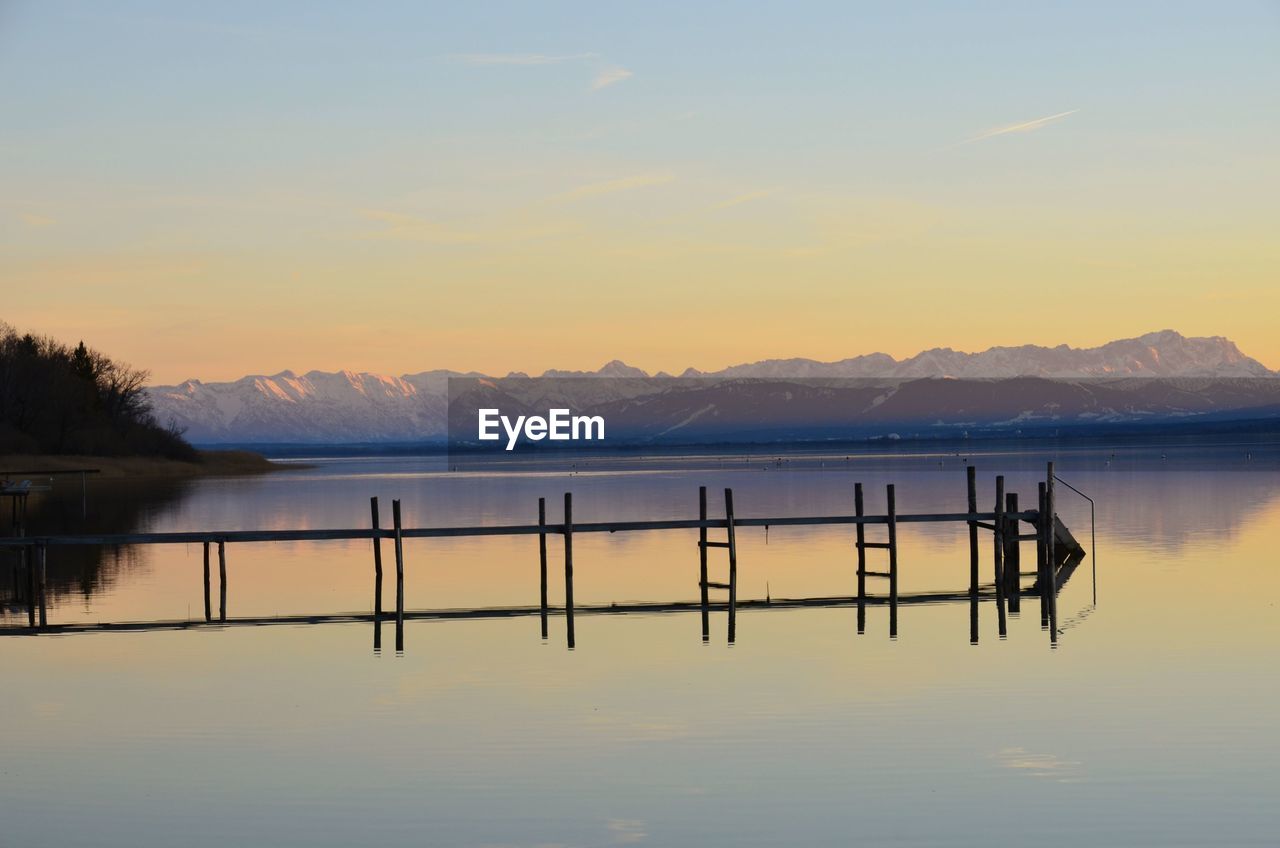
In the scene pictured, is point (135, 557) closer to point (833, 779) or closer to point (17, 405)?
point (833, 779)

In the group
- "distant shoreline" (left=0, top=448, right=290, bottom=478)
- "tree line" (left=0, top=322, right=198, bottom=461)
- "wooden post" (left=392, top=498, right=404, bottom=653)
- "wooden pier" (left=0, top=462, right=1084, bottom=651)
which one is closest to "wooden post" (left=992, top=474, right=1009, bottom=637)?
"wooden pier" (left=0, top=462, right=1084, bottom=651)

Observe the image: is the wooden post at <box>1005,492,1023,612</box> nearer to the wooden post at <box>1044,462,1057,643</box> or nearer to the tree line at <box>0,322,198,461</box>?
the wooden post at <box>1044,462,1057,643</box>

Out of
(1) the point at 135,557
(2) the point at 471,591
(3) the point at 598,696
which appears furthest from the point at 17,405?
(3) the point at 598,696

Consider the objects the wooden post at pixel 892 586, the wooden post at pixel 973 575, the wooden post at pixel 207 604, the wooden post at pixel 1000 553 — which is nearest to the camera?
the wooden post at pixel 973 575

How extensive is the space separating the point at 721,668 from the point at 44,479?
327 ft

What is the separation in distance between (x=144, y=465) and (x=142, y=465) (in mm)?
380

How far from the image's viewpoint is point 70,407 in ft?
433

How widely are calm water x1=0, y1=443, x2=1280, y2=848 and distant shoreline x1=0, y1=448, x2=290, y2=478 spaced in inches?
2609

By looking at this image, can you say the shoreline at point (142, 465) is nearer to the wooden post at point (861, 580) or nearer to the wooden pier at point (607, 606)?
the wooden pier at point (607, 606)

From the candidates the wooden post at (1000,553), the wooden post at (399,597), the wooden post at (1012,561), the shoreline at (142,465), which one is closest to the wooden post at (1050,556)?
the wooden post at (1012,561)

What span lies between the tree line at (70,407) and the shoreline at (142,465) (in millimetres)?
1284

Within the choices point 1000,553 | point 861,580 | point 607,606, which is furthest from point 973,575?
point 607,606

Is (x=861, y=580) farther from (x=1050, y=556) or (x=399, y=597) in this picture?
(x=399, y=597)

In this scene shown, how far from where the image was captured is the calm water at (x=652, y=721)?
17234 mm
